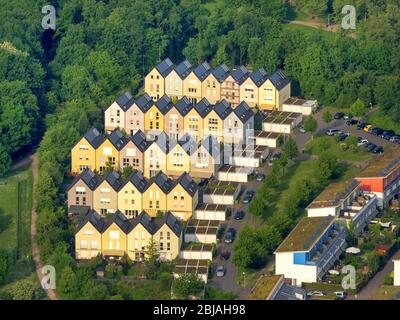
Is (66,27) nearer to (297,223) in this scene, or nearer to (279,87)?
(279,87)

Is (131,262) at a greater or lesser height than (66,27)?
lesser

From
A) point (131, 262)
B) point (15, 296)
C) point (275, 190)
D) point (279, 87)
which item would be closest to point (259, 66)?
point (279, 87)

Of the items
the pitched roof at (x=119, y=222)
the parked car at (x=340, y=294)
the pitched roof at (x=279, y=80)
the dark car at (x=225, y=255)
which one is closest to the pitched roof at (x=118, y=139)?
the pitched roof at (x=119, y=222)

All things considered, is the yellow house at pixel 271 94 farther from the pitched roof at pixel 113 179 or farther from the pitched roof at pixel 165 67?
the pitched roof at pixel 113 179

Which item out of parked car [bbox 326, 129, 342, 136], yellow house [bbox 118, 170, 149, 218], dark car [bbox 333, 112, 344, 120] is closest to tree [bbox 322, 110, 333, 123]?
dark car [bbox 333, 112, 344, 120]

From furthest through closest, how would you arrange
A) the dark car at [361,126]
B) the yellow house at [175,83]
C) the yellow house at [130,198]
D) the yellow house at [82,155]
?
the yellow house at [175,83]
the dark car at [361,126]
the yellow house at [82,155]
the yellow house at [130,198]

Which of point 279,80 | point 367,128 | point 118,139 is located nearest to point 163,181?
point 118,139
